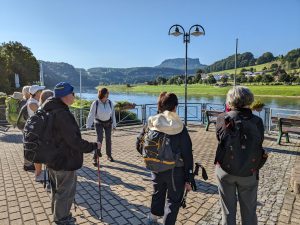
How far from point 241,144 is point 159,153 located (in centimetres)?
93

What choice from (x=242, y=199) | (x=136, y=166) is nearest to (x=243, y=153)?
(x=242, y=199)

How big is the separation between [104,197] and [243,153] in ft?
9.32

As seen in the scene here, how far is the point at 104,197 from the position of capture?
15.9 ft

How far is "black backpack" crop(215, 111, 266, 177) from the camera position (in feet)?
9.41

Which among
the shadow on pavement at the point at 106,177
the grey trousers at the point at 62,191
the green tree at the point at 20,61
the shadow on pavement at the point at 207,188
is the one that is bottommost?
the shadow on pavement at the point at 106,177

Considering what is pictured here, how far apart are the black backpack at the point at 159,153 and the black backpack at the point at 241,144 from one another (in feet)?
1.93

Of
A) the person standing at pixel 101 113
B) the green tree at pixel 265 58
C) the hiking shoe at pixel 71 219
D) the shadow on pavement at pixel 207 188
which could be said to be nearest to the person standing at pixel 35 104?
the person standing at pixel 101 113

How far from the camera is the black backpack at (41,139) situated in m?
3.27

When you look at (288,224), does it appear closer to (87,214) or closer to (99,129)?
(87,214)

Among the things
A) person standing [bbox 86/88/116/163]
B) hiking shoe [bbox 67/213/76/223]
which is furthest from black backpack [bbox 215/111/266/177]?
person standing [bbox 86/88/116/163]

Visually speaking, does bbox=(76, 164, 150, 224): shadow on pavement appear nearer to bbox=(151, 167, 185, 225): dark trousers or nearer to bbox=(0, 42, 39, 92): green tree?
bbox=(151, 167, 185, 225): dark trousers

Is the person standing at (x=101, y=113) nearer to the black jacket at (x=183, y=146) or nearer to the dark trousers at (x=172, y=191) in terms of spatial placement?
the dark trousers at (x=172, y=191)

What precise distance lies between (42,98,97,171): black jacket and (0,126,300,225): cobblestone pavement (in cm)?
112

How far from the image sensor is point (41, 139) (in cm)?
328
